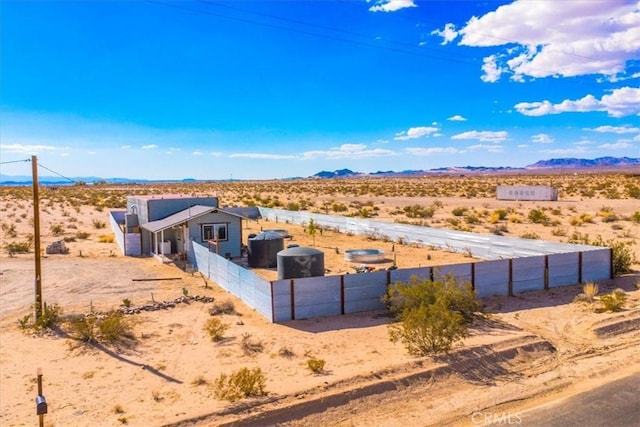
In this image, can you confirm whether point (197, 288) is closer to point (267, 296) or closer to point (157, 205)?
point (267, 296)

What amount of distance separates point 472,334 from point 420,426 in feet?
16.3

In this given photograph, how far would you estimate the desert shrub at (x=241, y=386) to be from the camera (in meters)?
10.3

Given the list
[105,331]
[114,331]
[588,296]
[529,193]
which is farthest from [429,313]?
[529,193]

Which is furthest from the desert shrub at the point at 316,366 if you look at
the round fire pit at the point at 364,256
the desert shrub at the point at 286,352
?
the round fire pit at the point at 364,256

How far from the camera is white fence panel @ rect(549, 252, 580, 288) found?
1945 cm

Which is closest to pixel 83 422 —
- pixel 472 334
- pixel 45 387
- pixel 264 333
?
pixel 45 387

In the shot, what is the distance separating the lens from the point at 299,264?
2072 centimetres

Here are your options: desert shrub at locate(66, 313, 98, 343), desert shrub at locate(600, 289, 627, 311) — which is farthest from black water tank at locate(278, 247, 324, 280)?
desert shrub at locate(600, 289, 627, 311)

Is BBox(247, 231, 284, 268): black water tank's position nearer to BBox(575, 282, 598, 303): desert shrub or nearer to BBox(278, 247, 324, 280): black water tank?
BBox(278, 247, 324, 280): black water tank

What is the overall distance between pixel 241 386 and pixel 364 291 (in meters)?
6.65

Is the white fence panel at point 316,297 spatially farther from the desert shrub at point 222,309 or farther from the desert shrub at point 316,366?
the desert shrub at point 316,366

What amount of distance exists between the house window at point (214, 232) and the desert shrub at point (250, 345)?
13848mm

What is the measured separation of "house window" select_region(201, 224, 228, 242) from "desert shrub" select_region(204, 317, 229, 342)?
12.7 metres

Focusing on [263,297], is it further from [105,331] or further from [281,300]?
[105,331]
